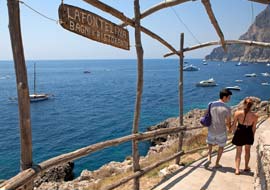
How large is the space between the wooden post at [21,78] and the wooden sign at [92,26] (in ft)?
1.78

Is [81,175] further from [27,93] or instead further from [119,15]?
[27,93]

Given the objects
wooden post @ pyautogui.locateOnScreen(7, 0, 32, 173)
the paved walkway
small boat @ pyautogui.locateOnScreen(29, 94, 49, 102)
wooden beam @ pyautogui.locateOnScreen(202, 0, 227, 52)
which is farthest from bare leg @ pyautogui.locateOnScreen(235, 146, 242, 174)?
small boat @ pyautogui.locateOnScreen(29, 94, 49, 102)

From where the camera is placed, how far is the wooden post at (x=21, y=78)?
10.2 ft

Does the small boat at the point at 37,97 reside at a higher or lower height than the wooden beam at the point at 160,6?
lower

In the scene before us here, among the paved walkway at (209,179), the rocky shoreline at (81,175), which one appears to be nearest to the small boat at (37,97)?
the rocky shoreline at (81,175)

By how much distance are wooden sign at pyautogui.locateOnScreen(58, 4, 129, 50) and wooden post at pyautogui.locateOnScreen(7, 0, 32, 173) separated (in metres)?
0.54

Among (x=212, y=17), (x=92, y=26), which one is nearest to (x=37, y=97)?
(x=212, y=17)

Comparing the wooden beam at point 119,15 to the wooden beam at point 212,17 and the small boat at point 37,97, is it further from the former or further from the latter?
the small boat at point 37,97

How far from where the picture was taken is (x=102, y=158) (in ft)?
76.9

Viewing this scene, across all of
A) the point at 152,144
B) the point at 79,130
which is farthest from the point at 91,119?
the point at 152,144

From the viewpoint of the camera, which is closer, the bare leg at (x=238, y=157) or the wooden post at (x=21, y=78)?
the wooden post at (x=21, y=78)

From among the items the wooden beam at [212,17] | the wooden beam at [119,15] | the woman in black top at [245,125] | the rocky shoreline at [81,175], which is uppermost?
the wooden beam at [212,17]

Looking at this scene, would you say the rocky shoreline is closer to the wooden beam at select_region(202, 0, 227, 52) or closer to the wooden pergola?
the wooden pergola

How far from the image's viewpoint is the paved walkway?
594cm
